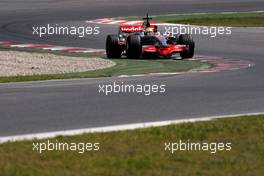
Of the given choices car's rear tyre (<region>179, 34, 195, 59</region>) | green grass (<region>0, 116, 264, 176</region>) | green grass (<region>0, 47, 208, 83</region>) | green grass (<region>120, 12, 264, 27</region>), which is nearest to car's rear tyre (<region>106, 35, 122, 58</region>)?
green grass (<region>0, 47, 208, 83</region>)

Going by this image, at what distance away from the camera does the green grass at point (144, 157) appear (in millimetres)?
8672

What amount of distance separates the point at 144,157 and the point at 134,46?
1398 cm

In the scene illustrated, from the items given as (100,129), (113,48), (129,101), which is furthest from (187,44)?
(100,129)

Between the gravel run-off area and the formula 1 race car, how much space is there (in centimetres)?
103

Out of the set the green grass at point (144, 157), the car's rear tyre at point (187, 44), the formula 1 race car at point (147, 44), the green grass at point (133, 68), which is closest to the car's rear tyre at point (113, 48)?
the formula 1 race car at point (147, 44)

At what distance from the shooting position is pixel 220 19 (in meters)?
37.4

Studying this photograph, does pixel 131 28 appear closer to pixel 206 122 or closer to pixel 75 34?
pixel 75 34

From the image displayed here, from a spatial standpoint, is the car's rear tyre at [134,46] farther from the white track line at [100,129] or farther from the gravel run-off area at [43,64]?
the white track line at [100,129]

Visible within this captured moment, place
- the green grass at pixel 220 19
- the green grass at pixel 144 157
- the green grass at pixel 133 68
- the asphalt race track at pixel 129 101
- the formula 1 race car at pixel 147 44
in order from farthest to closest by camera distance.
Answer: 1. the green grass at pixel 220 19
2. the formula 1 race car at pixel 147 44
3. the green grass at pixel 133 68
4. the asphalt race track at pixel 129 101
5. the green grass at pixel 144 157

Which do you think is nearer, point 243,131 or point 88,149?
point 88,149

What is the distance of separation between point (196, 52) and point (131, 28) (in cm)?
332

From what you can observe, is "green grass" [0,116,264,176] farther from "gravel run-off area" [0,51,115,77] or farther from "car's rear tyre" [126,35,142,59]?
"car's rear tyre" [126,35,142,59]

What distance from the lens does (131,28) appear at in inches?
939

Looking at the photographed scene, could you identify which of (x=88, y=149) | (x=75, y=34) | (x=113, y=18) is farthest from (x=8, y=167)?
(x=113, y=18)
